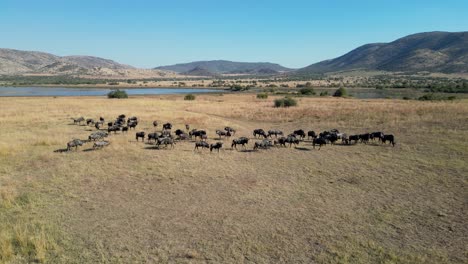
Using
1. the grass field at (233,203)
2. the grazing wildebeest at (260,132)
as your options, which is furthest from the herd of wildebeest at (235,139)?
the grass field at (233,203)

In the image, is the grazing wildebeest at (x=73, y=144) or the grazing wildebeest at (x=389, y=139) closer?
the grazing wildebeest at (x=73, y=144)

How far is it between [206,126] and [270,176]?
18297 mm

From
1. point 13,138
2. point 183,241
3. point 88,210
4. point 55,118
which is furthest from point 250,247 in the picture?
point 55,118

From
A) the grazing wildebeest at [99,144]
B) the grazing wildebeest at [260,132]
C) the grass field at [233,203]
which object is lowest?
the grass field at [233,203]

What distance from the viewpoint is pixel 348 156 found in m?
22.5

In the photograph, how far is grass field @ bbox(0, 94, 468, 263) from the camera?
408 inches

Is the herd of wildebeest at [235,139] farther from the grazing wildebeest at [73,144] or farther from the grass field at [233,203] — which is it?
the grass field at [233,203]

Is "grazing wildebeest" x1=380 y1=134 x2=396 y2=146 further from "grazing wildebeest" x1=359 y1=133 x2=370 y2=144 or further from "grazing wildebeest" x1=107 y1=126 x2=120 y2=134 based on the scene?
"grazing wildebeest" x1=107 y1=126 x2=120 y2=134

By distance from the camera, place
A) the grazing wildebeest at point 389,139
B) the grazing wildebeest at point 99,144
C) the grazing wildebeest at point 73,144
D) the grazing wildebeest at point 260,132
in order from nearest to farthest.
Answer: the grazing wildebeest at point 73,144
the grazing wildebeest at point 99,144
the grazing wildebeest at point 389,139
the grazing wildebeest at point 260,132

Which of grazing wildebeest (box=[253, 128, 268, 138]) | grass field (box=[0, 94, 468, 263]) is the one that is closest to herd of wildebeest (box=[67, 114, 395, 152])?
grazing wildebeest (box=[253, 128, 268, 138])

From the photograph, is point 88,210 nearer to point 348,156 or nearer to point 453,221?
point 453,221

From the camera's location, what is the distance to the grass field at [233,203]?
1038cm

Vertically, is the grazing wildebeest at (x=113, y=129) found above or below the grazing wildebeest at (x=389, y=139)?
above

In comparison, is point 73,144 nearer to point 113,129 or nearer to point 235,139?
point 113,129
